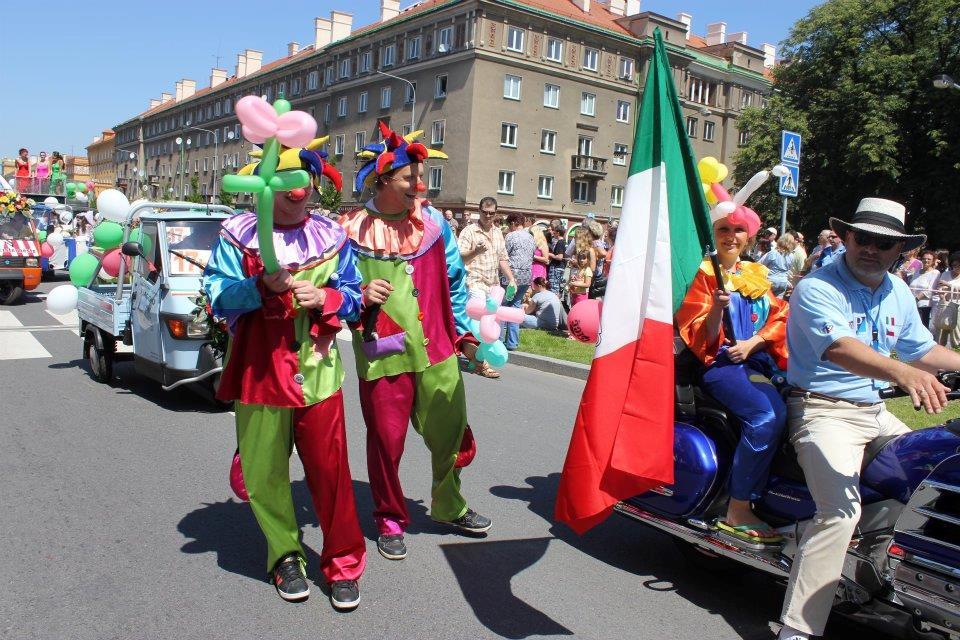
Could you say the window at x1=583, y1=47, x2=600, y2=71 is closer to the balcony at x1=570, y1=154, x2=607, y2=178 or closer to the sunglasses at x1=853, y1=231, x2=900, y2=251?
the balcony at x1=570, y1=154, x2=607, y2=178

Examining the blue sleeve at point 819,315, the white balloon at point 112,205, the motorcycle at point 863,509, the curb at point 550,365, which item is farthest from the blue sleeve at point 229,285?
the curb at point 550,365

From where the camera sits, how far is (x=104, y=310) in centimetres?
888

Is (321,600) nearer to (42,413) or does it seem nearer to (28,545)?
(28,545)

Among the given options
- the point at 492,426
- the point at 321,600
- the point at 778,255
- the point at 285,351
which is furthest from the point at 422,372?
the point at 778,255

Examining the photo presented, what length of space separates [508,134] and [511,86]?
2808 millimetres

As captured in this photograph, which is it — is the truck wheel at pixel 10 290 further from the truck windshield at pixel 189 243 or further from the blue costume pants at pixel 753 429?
the blue costume pants at pixel 753 429

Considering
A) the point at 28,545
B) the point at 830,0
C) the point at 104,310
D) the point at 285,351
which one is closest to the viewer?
the point at 285,351

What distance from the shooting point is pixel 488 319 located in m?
4.77

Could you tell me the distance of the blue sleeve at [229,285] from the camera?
350 centimetres

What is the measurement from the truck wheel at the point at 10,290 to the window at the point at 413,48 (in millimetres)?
40517

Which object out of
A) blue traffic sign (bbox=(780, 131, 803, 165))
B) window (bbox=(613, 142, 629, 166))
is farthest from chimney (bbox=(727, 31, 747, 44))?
blue traffic sign (bbox=(780, 131, 803, 165))

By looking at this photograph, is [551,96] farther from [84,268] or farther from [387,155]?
[387,155]

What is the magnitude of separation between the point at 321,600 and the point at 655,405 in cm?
176

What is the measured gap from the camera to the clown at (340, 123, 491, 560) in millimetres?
4309
